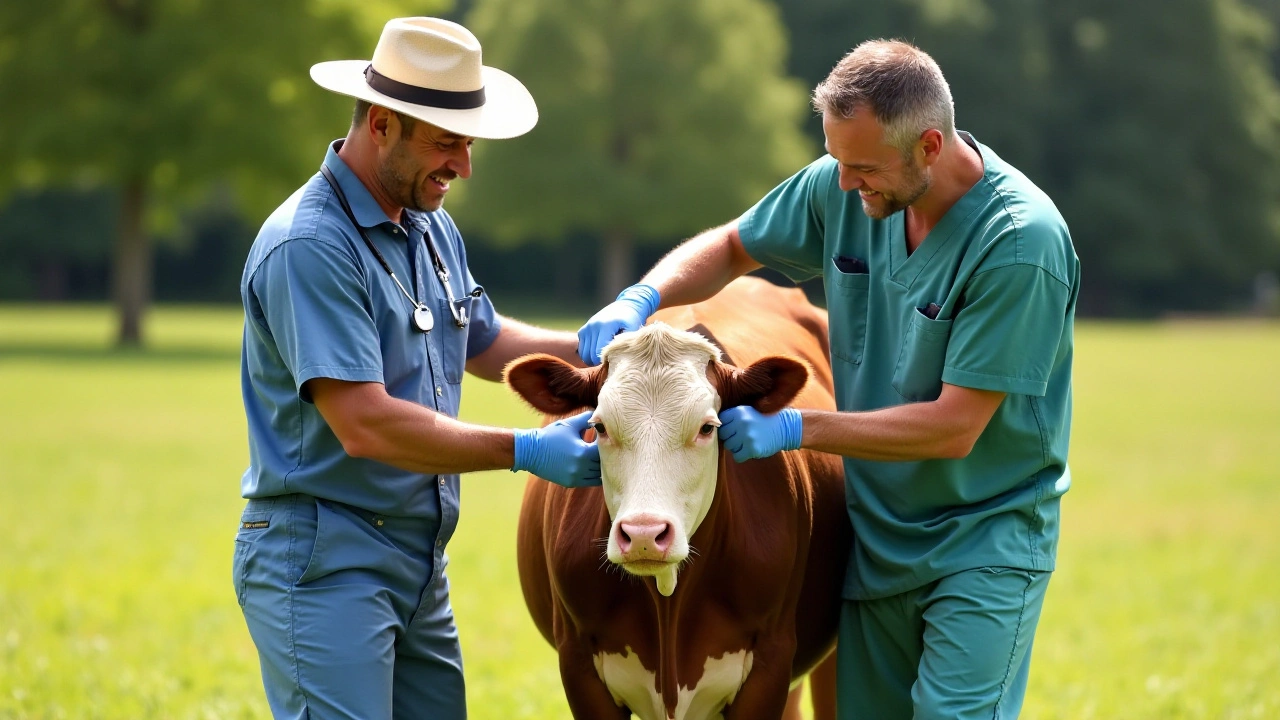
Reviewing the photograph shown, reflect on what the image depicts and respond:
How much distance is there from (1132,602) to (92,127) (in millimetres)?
25419

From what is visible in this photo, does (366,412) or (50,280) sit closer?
(366,412)

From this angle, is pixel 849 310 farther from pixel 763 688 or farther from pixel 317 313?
pixel 317 313

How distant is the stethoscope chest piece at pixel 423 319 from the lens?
4453 mm

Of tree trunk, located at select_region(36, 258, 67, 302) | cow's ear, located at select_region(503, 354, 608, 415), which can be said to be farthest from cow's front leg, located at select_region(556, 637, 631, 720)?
tree trunk, located at select_region(36, 258, 67, 302)

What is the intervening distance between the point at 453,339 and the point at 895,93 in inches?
66.5

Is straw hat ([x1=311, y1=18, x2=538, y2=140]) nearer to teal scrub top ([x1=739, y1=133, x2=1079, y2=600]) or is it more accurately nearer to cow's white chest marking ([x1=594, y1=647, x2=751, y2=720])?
teal scrub top ([x1=739, y1=133, x2=1079, y2=600])

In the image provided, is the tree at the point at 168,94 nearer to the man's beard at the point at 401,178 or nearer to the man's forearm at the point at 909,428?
the man's beard at the point at 401,178

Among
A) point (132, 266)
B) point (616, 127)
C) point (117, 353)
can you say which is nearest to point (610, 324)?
point (117, 353)

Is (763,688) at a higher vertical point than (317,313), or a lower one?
lower

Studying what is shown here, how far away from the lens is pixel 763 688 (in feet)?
15.3

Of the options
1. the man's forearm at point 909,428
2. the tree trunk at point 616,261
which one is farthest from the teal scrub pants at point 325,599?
the tree trunk at point 616,261

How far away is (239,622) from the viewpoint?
891 centimetres

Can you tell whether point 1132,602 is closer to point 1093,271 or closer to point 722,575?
point 722,575

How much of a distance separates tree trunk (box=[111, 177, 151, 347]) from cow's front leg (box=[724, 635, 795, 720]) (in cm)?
2744
